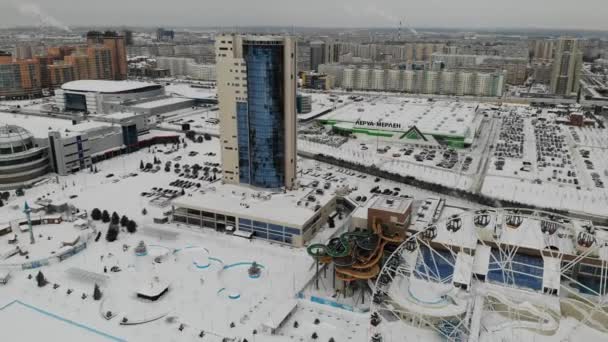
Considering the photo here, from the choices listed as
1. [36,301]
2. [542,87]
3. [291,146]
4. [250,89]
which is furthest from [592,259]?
[542,87]

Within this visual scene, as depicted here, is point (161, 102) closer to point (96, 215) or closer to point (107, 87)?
point (107, 87)

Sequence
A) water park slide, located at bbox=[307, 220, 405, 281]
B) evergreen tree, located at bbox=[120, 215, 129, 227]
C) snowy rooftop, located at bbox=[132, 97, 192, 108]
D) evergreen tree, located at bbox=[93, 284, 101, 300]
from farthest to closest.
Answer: snowy rooftop, located at bbox=[132, 97, 192, 108]
evergreen tree, located at bbox=[120, 215, 129, 227]
evergreen tree, located at bbox=[93, 284, 101, 300]
water park slide, located at bbox=[307, 220, 405, 281]

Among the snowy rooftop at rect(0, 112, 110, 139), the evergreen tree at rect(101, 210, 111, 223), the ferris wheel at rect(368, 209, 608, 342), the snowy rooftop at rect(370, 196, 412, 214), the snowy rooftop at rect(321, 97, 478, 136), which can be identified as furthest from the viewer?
the snowy rooftop at rect(321, 97, 478, 136)

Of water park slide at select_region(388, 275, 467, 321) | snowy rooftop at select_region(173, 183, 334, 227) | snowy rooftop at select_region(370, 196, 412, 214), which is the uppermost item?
snowy rooftop at select_region(370, 196, 412, 214)

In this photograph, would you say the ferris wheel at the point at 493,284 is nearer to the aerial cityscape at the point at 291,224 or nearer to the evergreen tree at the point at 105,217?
the aerial cityscape at the point at 291,224

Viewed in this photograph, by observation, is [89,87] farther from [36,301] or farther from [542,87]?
[542,87]

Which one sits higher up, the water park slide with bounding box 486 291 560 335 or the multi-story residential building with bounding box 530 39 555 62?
the multi-story residential building with bounding box 530 39 555 62

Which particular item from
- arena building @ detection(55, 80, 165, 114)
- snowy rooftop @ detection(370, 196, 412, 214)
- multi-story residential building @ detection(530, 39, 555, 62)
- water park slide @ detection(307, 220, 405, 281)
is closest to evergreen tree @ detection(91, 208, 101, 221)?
water park slide @ detection(307, 220, 405, 281)

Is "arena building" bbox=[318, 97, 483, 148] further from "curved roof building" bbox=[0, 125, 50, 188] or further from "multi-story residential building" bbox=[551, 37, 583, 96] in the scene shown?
"curved roof building" bbox=[0, 125, 50, 188]
